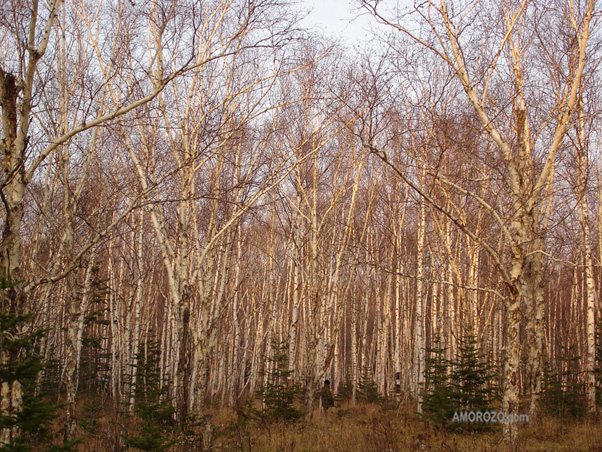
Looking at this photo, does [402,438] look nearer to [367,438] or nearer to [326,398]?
[367,438]

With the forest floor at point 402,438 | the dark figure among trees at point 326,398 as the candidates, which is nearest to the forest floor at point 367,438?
the forest floor at point 402,438

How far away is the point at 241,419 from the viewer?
331 inches

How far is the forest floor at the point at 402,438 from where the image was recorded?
680 cm

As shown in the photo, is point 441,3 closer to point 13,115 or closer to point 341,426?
point 13,115

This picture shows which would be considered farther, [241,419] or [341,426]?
[341,426]

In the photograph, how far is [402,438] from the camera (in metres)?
8.03

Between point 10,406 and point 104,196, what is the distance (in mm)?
6502

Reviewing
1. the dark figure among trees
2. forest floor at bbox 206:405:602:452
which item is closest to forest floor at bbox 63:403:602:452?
forest floor at bbox 206:405:602:452

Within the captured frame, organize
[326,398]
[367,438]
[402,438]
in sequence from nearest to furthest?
[367,438], [402,438], [326,398]

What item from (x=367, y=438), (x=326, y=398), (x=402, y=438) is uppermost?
(x=367, y=438)

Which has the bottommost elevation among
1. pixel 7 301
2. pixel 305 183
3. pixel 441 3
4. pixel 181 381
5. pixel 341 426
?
pixel 341 426

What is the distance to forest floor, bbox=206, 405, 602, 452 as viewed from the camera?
22.3 ft

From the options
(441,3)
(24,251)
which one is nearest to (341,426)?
(441,3)

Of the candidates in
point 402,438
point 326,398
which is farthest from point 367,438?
point 326,398
